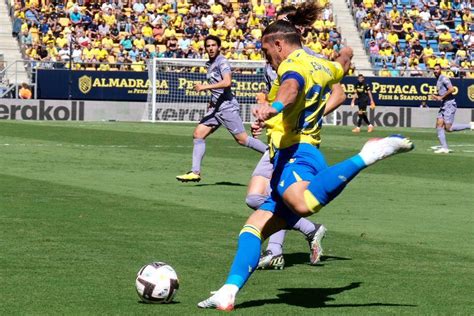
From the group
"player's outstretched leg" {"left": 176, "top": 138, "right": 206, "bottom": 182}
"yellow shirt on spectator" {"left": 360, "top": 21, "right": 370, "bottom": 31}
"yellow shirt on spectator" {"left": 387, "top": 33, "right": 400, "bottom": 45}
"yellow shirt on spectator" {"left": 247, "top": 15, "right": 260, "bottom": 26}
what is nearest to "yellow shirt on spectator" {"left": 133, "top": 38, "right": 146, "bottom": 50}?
"yellow shirt on spectator" {"left": 247, "top": 15, "right": 260, "bottom": 26}

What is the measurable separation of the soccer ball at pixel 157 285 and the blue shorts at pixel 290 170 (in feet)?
2.81

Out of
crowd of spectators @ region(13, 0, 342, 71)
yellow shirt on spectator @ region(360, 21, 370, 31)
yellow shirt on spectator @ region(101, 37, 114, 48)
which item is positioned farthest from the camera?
yellow shirt on spectator @ region(360, 21, 370, 31)

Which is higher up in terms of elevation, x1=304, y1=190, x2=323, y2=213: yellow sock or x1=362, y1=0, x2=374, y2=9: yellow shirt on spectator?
x1=304, y1=190, x2=323, y2=213: yellow sock

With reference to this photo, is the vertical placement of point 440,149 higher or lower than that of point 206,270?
lower

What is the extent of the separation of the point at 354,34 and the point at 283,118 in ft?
162

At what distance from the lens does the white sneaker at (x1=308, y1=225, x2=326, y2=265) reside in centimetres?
1036

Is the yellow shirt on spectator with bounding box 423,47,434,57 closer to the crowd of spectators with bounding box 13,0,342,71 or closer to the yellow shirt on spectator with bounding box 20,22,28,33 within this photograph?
the crowd of spectators with bounding box 13,0,342,71

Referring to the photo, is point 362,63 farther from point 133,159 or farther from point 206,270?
point 206,270

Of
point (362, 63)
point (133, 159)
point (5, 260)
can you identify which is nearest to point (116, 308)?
point (5, 260)

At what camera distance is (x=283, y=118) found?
844cm

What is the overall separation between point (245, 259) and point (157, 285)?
67 cm

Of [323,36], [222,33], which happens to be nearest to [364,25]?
[323,36]

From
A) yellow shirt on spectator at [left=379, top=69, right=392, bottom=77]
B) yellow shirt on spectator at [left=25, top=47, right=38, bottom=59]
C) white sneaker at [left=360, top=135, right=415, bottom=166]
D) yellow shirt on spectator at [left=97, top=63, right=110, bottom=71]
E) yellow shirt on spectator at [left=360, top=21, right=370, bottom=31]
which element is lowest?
yellow shirt on spectator at [left=97, top=63, right=110, bottom=71]

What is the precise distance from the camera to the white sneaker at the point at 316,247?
1036 centimetres
